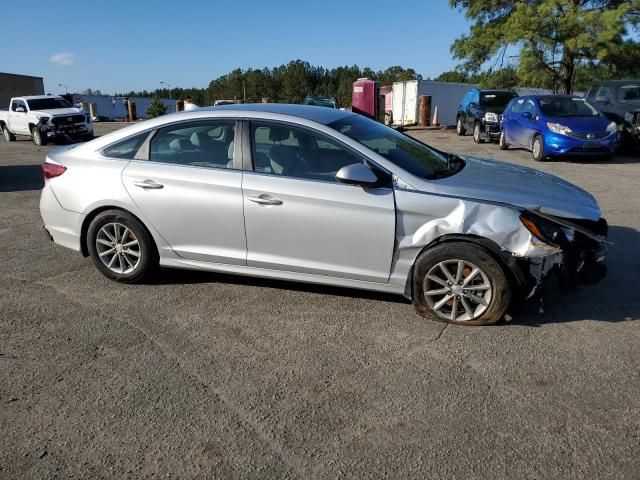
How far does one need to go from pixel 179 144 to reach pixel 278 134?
91cm

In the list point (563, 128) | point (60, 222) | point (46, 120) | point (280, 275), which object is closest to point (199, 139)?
point (280, 275)

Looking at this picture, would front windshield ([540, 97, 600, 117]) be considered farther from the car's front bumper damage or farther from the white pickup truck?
the white pickup truck

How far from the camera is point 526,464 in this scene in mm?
2570

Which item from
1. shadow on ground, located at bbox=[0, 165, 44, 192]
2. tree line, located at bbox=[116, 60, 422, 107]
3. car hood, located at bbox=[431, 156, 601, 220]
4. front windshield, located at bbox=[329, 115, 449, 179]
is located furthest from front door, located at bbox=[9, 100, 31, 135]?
tree line, located at bbox=[116, 60, 422, 107]

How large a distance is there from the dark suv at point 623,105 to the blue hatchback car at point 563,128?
116 cm

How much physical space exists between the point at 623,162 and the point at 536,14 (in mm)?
12427

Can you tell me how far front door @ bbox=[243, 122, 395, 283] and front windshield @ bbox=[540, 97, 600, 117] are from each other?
10.1 metres

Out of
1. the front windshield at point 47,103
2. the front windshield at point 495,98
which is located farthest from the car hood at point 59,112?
the front windshield at point 495,98

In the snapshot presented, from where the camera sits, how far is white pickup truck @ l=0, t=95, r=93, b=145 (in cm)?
1952

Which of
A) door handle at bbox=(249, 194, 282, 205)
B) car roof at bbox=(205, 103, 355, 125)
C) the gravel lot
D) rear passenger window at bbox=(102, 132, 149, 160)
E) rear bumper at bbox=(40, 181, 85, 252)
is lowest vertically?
the gravel lot

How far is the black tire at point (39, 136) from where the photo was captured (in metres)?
19.5

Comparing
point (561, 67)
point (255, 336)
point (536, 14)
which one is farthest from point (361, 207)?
point (561, 67)

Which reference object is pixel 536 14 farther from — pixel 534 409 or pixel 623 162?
pixel 534 409

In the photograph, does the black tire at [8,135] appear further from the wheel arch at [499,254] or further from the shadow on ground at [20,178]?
the wheel arch at [499,254]
